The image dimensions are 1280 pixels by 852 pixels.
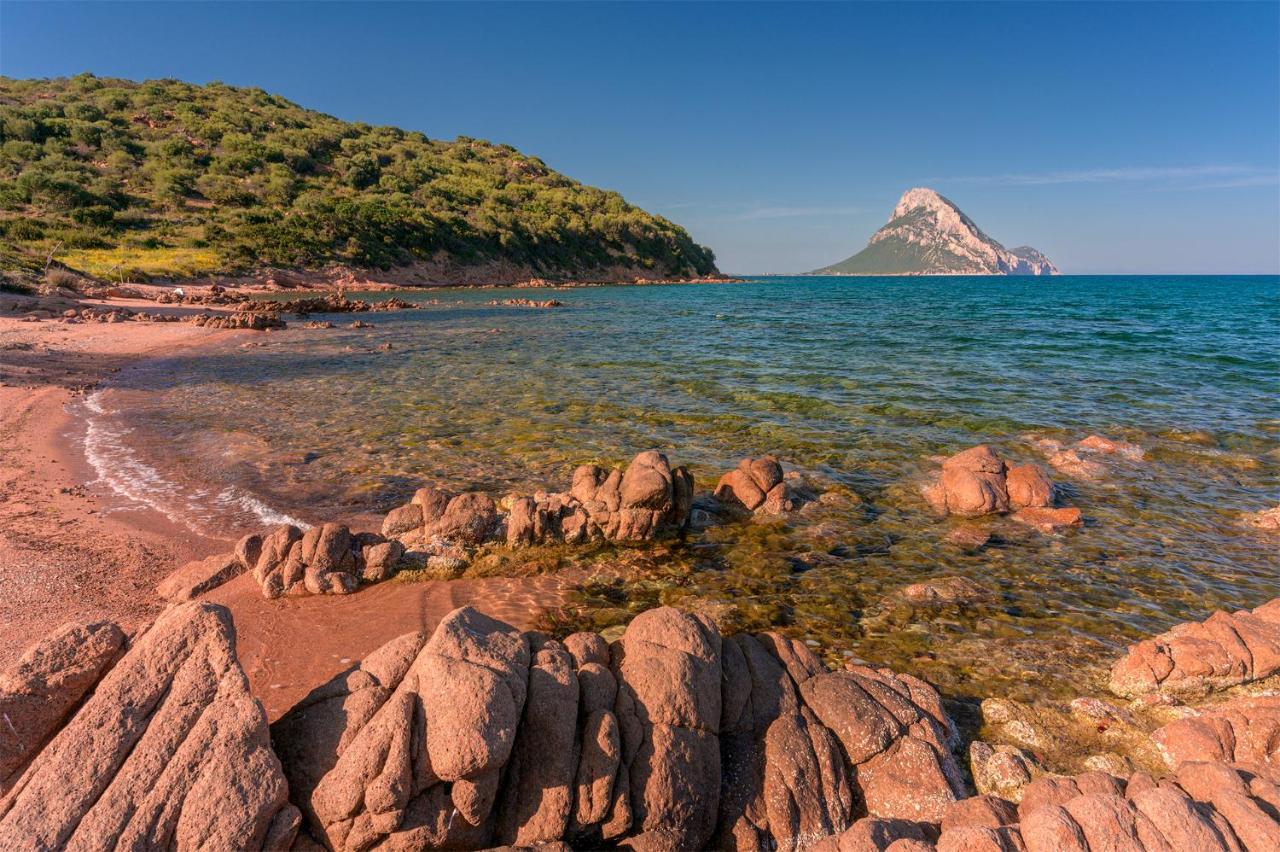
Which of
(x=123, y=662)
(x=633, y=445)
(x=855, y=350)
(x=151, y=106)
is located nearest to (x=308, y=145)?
(x=151, y=106)

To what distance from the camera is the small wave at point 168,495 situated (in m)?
9.69

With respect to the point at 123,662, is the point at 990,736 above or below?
below

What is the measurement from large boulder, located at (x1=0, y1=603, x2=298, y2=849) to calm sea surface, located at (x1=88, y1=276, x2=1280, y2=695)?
13.9 feet

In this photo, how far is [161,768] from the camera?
4.05 metres

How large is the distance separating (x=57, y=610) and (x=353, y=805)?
552cm

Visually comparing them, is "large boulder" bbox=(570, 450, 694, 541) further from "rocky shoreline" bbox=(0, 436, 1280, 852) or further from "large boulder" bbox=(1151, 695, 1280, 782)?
"large boulder" bbox=(1151, 695, 1280, 782)

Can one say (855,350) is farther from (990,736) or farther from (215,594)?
(215,594)

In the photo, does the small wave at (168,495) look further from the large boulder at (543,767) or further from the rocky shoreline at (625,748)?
the large boulder at (543,767)

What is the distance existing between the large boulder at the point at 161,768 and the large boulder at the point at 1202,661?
7.65 m

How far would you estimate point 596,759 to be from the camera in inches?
177

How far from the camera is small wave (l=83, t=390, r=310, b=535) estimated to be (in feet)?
31.8

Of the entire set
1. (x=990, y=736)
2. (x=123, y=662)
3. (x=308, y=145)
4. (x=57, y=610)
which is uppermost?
(x=308, y=145)

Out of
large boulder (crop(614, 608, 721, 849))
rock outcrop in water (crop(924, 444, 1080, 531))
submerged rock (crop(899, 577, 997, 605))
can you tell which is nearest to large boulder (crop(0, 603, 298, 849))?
large boulder (crop(614, 608, 721, 849))

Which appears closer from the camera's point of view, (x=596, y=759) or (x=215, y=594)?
(x=596, y=759)
